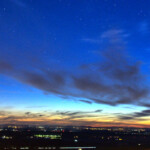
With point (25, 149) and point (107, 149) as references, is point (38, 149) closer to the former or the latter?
point (25, 149)

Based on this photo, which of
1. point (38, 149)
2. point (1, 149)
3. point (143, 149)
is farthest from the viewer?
point (143, 149)

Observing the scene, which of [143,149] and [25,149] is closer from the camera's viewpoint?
[25,149]

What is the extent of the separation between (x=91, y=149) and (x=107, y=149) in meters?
6.36

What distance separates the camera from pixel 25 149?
256 feet

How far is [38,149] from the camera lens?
7975 centimetres

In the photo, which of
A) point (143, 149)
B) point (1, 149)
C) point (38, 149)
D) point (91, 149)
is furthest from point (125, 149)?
point (1, 149)

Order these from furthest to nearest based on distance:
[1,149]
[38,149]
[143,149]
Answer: [143,149]
[38,149]
[1,149]

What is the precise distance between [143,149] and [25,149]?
153 feet

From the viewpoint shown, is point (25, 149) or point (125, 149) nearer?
point (25, 149)

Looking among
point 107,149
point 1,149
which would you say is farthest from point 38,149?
point 107,149

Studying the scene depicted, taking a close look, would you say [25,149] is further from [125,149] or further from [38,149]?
[125,149]

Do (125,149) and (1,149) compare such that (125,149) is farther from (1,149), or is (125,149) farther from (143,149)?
(1,149)

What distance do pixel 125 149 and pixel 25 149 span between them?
39.9 m

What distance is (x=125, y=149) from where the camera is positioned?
8612cm
